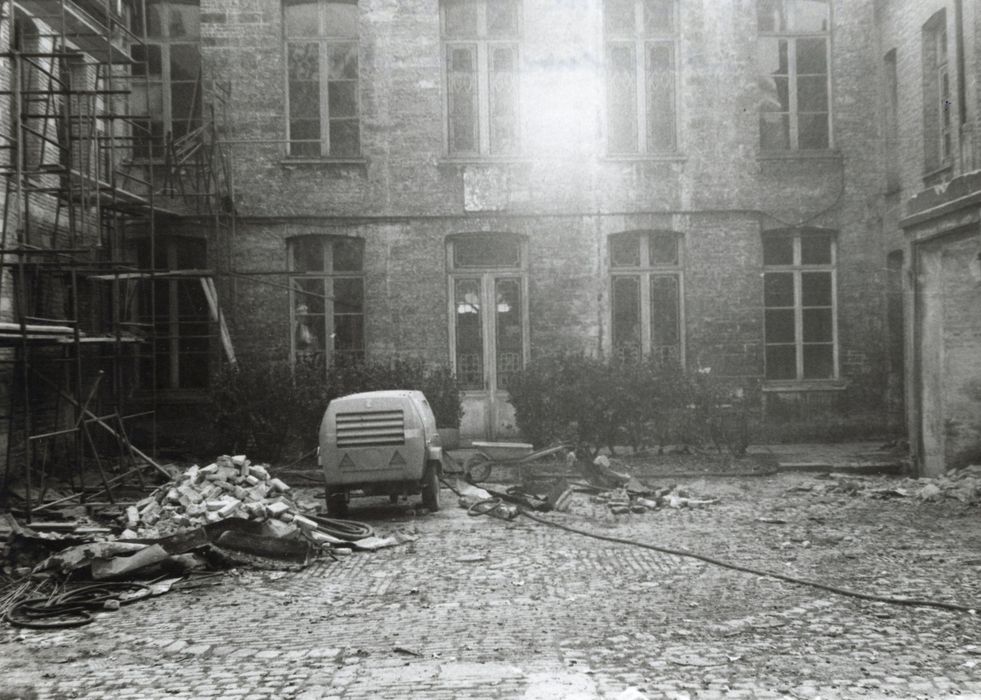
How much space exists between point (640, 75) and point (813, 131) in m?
3.15

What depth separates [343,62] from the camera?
632 inches

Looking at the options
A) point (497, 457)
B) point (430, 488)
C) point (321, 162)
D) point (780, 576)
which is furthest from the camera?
point (321, 162)

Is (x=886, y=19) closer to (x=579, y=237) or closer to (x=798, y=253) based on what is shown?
(x=798, y=253)

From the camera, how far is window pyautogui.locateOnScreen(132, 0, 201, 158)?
15.8m

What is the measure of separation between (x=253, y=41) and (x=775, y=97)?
8.92m

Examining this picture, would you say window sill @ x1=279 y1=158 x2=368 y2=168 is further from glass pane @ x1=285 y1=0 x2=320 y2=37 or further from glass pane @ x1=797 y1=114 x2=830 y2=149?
glass pane @ x1=797 y1=114 x2=830 y2=149

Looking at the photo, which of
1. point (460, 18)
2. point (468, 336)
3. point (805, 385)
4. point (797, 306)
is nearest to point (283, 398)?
point (468, 336)

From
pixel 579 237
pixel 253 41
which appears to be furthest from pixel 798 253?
pixel 253 41

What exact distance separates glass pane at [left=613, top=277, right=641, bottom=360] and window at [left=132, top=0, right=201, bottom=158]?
25.2 ft

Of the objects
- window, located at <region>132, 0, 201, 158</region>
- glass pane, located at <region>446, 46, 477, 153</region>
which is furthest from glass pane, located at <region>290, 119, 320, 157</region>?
glass pane, located at <region>446, 46, 477, 153</region>

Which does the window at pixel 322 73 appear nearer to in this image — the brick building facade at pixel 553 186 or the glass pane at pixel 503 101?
the brick building facade at pixel 553 186

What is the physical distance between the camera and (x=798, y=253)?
16.2 m

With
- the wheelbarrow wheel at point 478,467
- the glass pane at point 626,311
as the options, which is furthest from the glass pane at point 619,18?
the wheelbarrow wheel at point 478,467

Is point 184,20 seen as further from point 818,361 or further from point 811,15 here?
point 818,361
